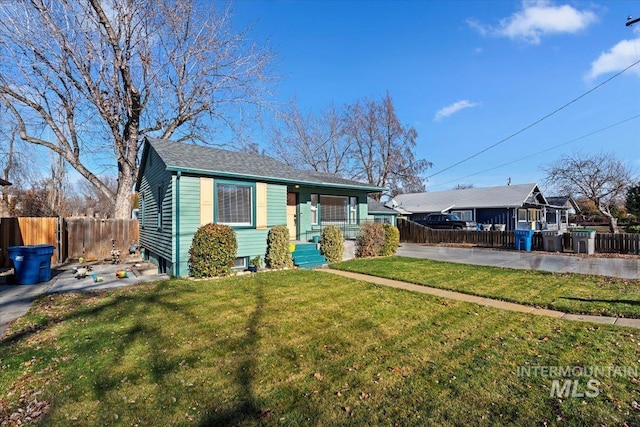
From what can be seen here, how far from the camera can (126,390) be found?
2.98 meters

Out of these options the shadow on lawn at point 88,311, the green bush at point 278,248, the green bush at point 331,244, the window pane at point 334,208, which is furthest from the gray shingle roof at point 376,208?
the shadow on lawn at point 88,311

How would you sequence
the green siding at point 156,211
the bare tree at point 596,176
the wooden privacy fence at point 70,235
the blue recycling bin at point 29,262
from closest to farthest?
the blue recycling bin at point 29,262, the green siding at point 156,211, the wooden privacy fence at point 70,235, the bare tree at point 596,176

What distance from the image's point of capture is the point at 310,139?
30344 mm

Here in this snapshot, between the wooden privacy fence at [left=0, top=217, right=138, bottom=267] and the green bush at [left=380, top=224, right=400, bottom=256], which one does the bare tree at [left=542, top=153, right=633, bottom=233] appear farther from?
the wooden privacy fence at [left=0, top=217, right=138, bottom=267]

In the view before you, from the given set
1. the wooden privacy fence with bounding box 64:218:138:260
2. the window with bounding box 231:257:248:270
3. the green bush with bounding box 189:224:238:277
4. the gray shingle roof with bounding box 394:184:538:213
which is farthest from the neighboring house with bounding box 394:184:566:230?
the wooden privacy fence with bounding box 64:218:138:260

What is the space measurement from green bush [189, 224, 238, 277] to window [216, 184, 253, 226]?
37.6 inches

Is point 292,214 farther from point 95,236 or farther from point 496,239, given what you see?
point 496,239

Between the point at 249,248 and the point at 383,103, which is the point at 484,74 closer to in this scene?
the point at 249,248

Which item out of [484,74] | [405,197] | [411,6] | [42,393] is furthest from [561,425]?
[405,197]

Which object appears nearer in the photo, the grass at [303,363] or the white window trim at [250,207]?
the grass at [303,363]

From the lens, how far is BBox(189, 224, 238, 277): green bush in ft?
27.7

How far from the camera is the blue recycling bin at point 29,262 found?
24.7 ft

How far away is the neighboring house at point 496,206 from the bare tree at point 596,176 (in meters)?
5.27

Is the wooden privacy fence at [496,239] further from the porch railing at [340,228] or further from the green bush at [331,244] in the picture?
the green bush at [331,244]
